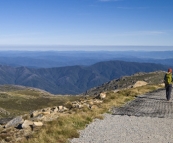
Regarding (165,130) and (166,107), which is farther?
(166,107)

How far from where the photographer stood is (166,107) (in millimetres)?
22609

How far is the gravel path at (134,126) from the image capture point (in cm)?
1382

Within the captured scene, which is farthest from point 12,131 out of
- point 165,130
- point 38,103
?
point 38,103

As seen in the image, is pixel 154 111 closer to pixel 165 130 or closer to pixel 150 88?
pixel 165 130

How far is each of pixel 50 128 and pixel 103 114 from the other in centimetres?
603

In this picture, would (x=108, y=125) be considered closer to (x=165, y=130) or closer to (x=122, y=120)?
(x=122, y=120)

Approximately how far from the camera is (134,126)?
54.1 feet

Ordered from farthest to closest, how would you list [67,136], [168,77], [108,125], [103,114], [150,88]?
[150,88], [168,77], [103,114], [108,125], [67,136]

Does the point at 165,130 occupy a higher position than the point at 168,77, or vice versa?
the point at 168,77

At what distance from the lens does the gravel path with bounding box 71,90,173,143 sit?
Answer: 13820mm

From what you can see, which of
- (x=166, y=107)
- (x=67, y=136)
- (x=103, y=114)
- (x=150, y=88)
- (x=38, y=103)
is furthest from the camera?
(x=38, y=103)

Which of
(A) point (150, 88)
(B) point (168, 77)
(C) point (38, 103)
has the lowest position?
(C) point (38, 103)

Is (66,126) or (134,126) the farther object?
(134,126)

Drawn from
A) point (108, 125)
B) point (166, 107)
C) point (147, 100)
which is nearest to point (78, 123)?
point (108, 125)
